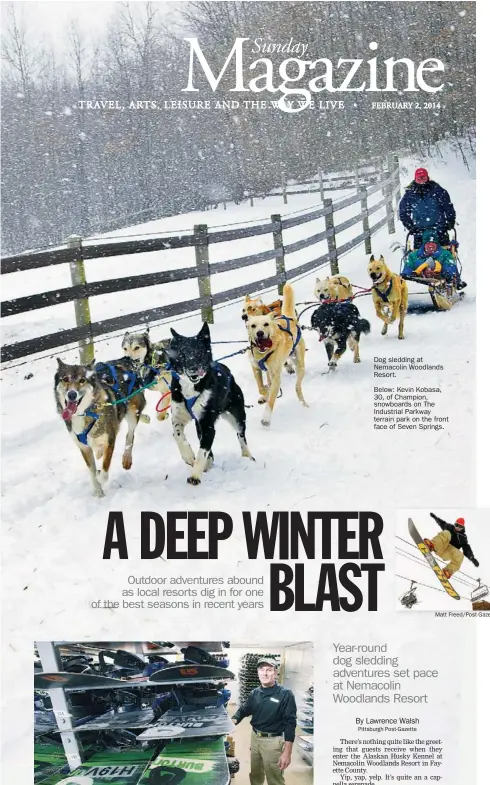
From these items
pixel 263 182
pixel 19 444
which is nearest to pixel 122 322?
pixel 19 444

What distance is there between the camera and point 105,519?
3.12m

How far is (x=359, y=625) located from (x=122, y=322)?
6.00 feet

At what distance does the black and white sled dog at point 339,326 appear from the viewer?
334cm

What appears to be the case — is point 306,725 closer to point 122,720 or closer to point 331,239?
point 122,720

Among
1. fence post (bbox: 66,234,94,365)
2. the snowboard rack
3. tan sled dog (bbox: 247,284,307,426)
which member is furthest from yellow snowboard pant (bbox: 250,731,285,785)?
fence post (bbox: 66,234,94,365)

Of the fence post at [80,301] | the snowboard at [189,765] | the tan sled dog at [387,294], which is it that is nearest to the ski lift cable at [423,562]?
the tan sled dog at [387,294]

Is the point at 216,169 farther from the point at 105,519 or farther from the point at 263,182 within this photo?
the point at 105,519

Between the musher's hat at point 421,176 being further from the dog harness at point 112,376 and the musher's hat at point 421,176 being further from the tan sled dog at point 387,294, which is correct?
the dog harness at point 112,376

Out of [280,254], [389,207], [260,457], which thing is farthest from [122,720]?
[389,207]

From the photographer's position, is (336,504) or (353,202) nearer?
(336,504)

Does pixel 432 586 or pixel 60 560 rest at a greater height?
pixel 60 560

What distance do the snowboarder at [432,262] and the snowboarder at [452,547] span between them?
118 centimetres

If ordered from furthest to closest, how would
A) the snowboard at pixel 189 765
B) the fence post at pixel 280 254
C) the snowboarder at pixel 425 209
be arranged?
the fence post at pixel 280 254 → the snowboarder at pixel 425 209 → the snowboard at pixel 189 765

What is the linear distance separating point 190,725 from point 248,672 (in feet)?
1.09
